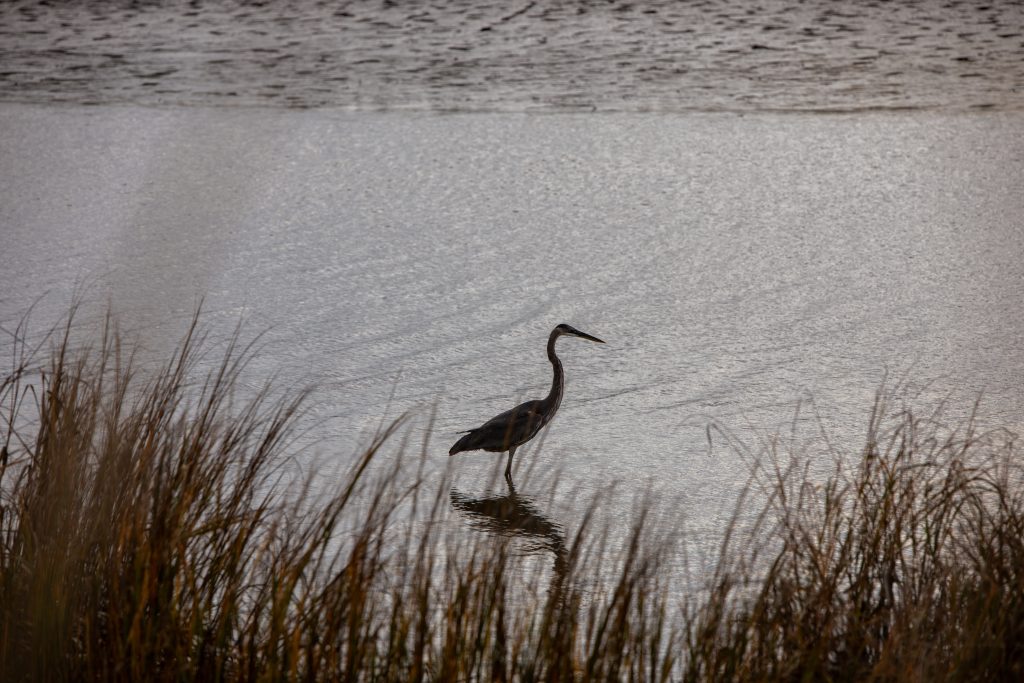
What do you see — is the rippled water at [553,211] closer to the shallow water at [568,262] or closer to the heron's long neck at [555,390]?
the shallow water at [568,262]

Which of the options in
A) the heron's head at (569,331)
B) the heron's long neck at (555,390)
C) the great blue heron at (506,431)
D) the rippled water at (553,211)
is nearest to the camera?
the great blue heron at (506,431)

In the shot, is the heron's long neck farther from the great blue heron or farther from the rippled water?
the rippled water

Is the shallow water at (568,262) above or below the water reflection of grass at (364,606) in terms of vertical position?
below

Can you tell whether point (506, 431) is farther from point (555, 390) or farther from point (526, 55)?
point (526, 55)

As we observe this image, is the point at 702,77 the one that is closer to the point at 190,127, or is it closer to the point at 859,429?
the point at 190,127

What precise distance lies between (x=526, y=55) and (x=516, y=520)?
516 centimetres

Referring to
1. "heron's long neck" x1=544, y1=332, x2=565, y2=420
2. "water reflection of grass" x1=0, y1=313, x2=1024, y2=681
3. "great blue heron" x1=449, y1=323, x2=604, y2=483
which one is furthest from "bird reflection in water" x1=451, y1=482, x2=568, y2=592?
"water reflection of grass" x1=0, y1=313, x2=1024, y2=681

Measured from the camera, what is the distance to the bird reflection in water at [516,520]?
3455 mm

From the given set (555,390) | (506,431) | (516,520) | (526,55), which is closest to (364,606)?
(516,520)

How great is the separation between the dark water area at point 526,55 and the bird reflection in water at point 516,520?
412cm

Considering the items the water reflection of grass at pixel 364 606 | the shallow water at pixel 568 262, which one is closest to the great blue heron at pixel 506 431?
the shallow water at pixel 568 262

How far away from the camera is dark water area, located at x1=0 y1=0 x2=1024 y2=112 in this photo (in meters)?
7.72

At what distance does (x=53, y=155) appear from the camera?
23.4ft

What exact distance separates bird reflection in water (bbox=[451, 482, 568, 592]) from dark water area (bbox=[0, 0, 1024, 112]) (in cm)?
412
